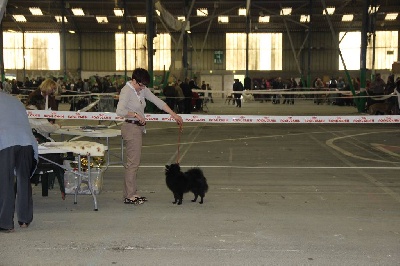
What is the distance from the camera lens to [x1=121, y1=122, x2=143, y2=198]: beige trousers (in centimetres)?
790

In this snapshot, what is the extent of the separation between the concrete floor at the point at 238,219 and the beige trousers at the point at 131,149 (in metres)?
0.25

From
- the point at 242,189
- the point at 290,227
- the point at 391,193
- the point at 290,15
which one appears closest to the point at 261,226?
the point at 290,227

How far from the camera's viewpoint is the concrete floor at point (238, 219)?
571 cm

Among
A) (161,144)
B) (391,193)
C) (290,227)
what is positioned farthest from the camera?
(161,144)

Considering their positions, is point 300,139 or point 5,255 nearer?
point 5,255

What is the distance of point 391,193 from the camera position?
28.6 ft

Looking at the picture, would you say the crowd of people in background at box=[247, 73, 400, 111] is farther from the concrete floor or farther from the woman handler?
the woman handler

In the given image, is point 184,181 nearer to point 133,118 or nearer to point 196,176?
point 196,176

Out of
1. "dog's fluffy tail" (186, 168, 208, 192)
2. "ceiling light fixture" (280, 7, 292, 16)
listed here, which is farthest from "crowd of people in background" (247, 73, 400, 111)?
"dog's fluffy tail" (186, 168, 208, 192)

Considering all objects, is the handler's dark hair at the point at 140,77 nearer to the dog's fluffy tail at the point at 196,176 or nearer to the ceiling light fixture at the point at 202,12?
the dog's fluffy tail at the point at 196,176

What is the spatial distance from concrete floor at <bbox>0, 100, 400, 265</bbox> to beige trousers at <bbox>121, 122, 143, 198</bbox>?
250mm

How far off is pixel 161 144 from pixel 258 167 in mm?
4675

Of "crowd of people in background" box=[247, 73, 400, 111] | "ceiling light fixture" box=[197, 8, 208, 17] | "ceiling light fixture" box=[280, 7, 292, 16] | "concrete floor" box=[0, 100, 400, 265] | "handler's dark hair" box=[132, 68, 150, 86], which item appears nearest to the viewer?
"concrete floor" box=[0, 100, 400, 265]

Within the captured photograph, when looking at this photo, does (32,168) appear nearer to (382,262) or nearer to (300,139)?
(382,262)
